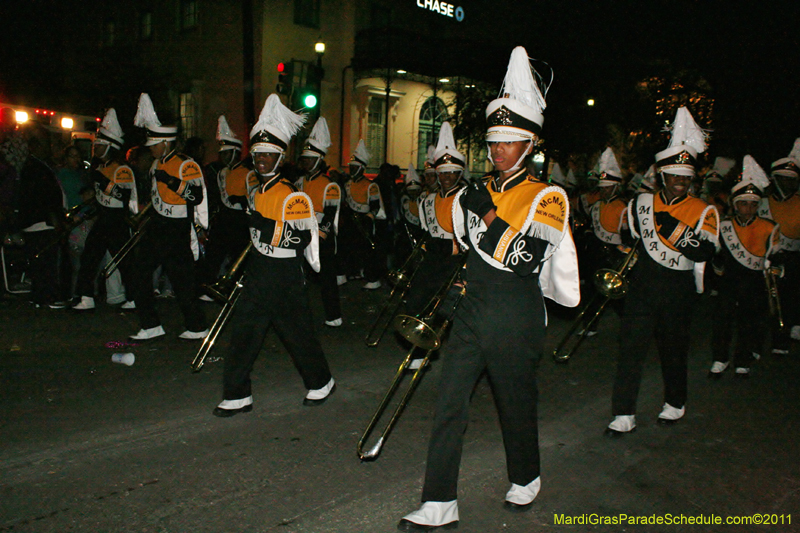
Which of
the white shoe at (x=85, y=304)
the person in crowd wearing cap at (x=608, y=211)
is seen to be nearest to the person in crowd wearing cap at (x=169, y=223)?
the white shoe at (x=85, y=304)

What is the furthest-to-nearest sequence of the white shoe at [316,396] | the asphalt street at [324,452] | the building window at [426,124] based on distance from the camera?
the building window at [426,124]
the white shoe at [316,396]
the asphalt street at [324,452]

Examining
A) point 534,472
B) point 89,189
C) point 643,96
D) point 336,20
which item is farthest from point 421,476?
point 336,20

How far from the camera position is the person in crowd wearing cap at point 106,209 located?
27.2 feet

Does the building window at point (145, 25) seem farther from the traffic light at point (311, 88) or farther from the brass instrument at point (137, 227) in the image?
the brass instrument at point (137, 227)

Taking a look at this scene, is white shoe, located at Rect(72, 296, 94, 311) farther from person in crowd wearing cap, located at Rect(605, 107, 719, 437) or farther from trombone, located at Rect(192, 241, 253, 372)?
person in crowd wearing cap, located at Rect(605, 107, 719, 437)

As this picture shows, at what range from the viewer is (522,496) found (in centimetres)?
378

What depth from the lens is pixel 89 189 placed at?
9.05m

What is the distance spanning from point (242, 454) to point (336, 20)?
23549 millimetres

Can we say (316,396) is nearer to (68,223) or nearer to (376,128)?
(68,223)

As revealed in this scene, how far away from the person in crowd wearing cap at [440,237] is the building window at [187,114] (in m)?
21.8

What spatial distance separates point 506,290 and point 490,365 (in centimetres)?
42

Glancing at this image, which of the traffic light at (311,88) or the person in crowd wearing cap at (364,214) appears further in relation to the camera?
the traffic light at (311,88)

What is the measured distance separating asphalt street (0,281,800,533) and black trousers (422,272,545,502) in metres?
0.45

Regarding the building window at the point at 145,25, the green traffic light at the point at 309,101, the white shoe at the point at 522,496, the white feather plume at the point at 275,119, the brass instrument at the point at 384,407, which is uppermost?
the building window at the point at 145,25
